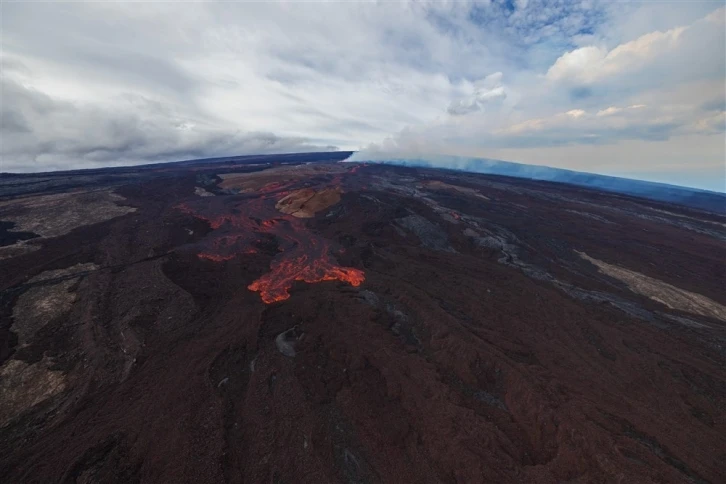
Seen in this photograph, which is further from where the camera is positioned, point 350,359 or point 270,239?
point 270,239

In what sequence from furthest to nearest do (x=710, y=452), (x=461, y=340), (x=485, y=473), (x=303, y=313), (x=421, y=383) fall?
1. (x=303, y=313)
2. (x=461, y=340)
3. (x=421, y=383)
4. (x=710, y=452)
5. (x=485, y=473)

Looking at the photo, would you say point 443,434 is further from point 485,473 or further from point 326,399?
point 326,399

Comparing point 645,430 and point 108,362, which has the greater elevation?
point 645,430

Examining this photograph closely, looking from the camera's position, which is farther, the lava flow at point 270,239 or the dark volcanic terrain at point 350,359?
the lava flow at point 270,239

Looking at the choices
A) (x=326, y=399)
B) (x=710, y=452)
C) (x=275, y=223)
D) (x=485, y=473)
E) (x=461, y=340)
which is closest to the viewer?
(x=485, y=473)

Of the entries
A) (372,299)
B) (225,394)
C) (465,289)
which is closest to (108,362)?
(225,394)
